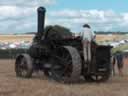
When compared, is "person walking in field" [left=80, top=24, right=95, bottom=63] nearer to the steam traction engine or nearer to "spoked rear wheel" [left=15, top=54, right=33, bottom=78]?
the steam traction engine

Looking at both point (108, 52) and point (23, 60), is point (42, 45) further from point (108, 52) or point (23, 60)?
point (108, 52)

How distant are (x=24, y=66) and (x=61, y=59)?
2.67 metres

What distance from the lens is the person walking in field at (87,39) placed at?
14.9 m

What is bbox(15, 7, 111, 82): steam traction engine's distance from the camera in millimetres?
14819

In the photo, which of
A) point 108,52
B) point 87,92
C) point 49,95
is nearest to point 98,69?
point 108,52

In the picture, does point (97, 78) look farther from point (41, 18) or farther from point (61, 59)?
point (41, 18)

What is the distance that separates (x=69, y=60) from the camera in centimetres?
1491

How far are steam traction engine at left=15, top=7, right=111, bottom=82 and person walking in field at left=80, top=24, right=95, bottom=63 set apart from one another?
22cm

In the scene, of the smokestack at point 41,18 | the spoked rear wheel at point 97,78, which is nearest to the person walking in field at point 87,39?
the spoked rear wheel at point 97,78

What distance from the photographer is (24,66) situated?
17.6 m

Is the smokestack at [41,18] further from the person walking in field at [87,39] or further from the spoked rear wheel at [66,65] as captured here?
the person walking in field at [87,39]

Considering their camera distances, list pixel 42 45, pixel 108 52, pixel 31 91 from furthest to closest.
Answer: pixel 42 45 < pixel 108 52 < pixel 31 91

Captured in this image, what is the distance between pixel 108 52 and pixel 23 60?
3.84 metres

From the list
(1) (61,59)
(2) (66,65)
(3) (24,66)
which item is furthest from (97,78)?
(3) (24,66)
